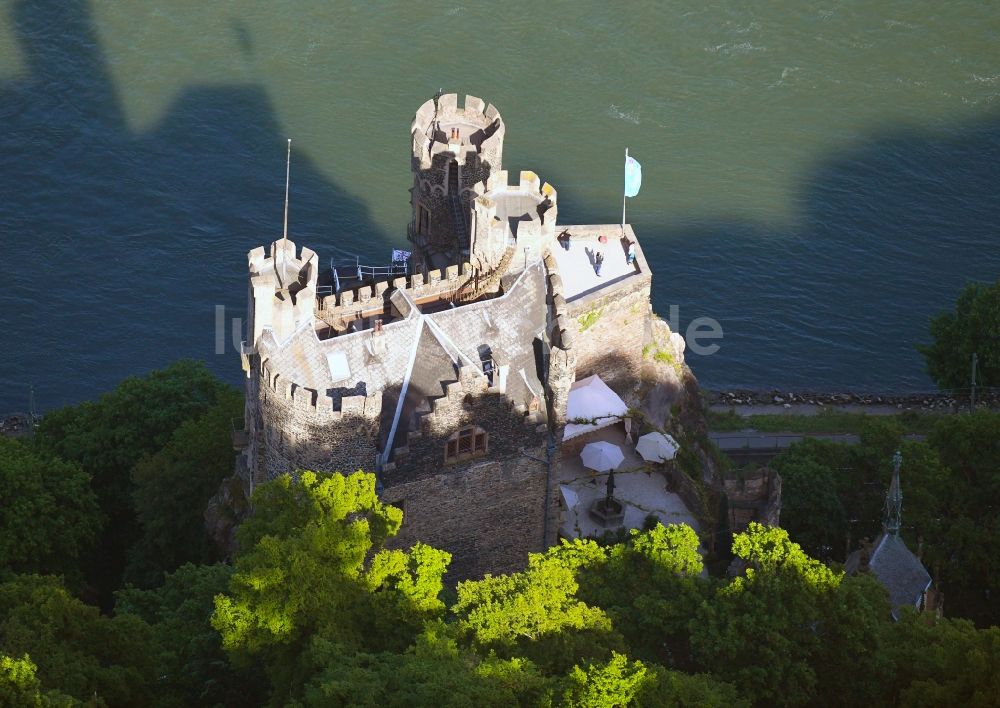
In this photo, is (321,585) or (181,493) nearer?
(321,585)

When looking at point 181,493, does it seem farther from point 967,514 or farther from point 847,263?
point 847,263

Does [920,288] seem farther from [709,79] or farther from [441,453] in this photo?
[441,453]

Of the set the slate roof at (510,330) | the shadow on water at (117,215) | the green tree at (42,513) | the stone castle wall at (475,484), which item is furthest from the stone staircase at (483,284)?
the shadow on water at (117,215)

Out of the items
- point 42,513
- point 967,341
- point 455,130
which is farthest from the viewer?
point 967,341

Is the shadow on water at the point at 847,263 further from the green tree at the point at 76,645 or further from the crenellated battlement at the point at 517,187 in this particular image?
the green tree at the point at 76,645

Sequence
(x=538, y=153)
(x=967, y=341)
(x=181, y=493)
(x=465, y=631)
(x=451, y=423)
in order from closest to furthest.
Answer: (x=465, y=631), (x=451, y=423), (x=181, y=493), (x=967, y=341), (x=538, y=153)

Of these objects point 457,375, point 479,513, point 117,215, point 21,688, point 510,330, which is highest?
point 117,215

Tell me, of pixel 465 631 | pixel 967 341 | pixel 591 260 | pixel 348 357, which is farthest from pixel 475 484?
pixel 967 341
